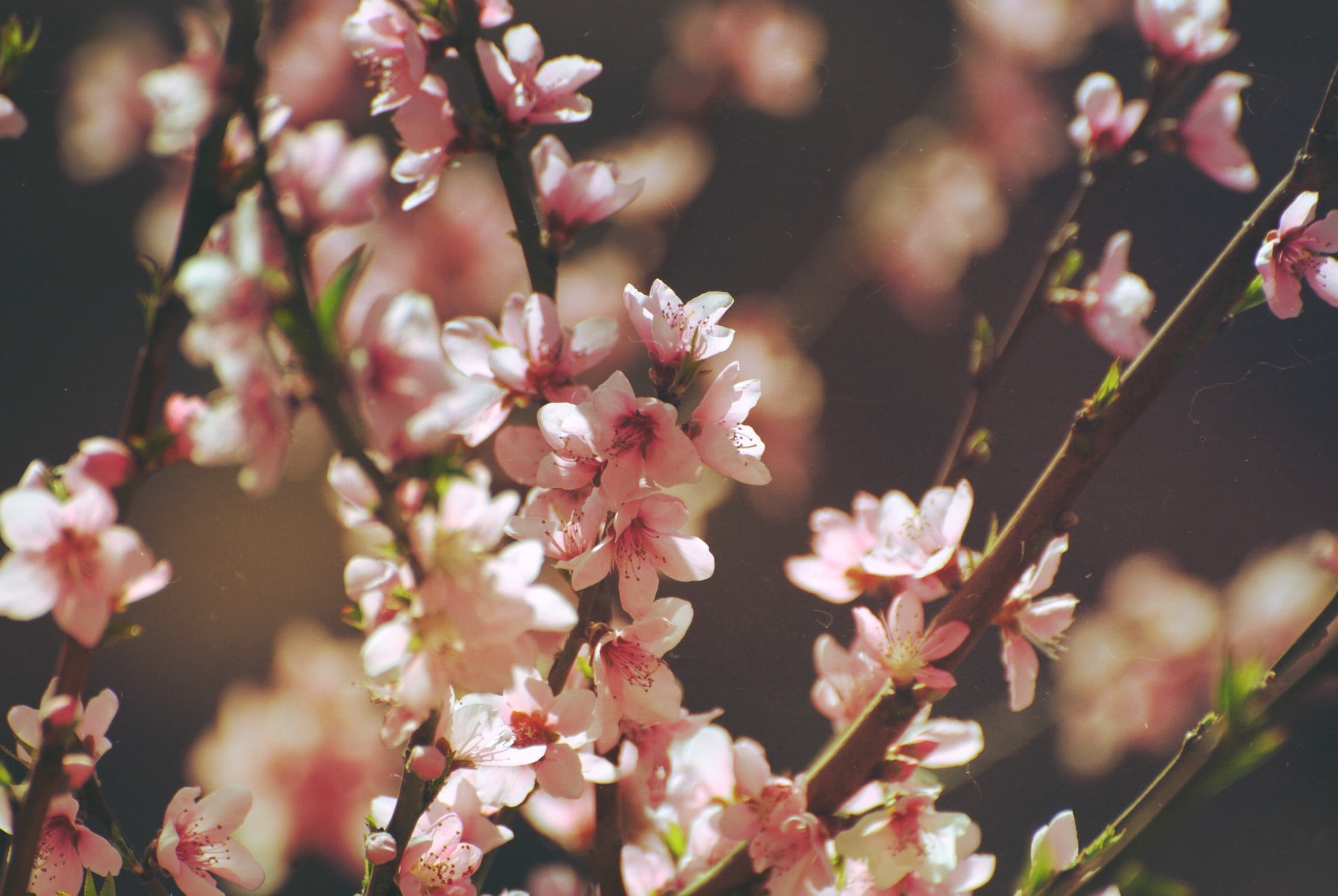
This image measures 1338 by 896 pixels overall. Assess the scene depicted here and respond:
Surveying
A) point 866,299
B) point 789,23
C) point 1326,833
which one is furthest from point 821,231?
point 1326,833

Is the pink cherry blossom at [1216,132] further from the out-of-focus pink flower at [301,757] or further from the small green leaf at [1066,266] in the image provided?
the out-of-focus pink flower at [301,757]

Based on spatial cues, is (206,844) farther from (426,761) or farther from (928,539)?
(928,539)

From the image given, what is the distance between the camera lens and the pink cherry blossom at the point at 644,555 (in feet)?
1.32

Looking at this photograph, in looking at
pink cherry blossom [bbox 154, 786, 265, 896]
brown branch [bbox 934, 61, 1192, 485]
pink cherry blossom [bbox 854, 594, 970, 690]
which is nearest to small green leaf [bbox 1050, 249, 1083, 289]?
brown branch [bbox 934, 61, 1192, 485]

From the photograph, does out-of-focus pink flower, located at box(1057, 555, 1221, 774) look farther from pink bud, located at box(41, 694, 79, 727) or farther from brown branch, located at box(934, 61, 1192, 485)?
pink bud, located at box(41, 694, 79, 727)

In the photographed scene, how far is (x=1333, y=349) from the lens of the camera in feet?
2.57

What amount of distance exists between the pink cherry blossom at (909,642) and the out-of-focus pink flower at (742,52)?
493 millimetres

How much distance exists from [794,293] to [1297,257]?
40 cm

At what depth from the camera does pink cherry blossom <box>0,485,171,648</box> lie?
1.03 ft

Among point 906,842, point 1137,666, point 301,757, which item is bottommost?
point 301,757

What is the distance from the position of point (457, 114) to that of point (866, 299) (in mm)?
457

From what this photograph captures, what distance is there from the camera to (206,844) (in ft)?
1.48

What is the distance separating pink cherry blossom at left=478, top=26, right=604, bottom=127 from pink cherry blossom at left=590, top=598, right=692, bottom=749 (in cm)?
26

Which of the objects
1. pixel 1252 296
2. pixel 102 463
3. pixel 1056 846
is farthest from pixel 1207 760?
pixel 102 463
